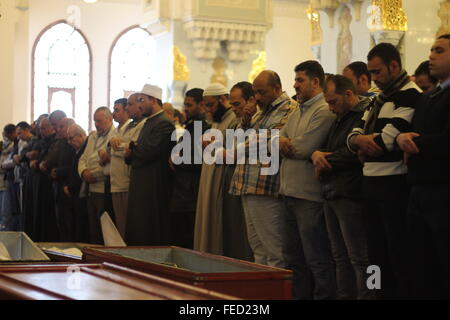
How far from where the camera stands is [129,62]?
20422mm

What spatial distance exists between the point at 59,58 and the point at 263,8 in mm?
7991

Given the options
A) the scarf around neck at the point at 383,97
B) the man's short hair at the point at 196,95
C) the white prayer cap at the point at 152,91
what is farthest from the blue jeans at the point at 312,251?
the white prayer cap at the point at 152,91

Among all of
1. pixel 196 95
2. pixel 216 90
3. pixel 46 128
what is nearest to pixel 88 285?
pixel 216 90

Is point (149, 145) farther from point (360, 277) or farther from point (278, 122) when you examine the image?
point (360, 277)

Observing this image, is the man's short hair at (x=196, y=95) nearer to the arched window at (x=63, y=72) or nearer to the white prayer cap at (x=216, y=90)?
the white prayer cap at (x=216, y=90)

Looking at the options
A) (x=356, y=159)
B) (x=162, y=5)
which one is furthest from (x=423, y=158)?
(x=162, y=5)

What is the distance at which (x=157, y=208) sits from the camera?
7.25 m

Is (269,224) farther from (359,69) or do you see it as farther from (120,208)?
(120,208)

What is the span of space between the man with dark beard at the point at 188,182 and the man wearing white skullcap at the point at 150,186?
19 centimetres

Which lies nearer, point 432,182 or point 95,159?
point 432,182

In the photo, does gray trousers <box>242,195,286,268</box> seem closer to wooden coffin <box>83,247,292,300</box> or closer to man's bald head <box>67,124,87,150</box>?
wooden coffin <box>83,247,292,300</box>

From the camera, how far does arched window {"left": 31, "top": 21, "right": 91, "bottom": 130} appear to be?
781 inches

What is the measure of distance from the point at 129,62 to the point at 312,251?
15.8 metres

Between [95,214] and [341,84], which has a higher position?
[341,84]
